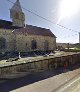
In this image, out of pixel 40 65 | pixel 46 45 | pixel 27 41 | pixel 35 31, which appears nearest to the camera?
pixel 40 65

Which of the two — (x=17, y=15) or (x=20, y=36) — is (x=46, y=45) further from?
(x=17, y=15)

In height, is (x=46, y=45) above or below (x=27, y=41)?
below

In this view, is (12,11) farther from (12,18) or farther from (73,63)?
(73,63)

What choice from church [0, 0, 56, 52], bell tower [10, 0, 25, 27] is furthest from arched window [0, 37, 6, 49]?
bell tower [10, 0, 25, 27]

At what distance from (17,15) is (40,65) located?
29.5 meters

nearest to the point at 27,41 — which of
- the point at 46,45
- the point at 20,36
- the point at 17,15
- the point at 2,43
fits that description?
the point at 20,36

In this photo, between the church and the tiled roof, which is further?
the tiled roof

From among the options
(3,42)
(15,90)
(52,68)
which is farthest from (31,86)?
(3,42)

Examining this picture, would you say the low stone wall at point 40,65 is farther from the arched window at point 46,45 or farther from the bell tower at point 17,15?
the arched window at point 46,45

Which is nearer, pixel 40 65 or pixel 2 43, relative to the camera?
pixel 40 65

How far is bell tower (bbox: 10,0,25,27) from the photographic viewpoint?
139 feet

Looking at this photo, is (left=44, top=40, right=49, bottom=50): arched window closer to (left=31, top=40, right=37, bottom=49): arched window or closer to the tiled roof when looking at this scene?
the tiled roof

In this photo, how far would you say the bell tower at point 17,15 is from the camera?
42519 millimetres

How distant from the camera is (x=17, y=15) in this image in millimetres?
43594
